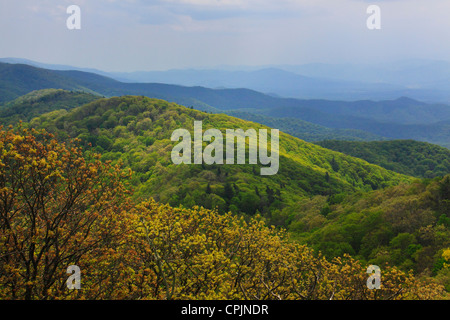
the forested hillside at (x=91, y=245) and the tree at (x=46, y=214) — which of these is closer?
the tree at (x=46, y=214)

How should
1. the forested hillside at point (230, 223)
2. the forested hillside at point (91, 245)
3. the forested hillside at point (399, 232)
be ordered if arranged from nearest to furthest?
the forested hillside at point (91, 245), the forested hillside at point (230, 223), the forested hillside at point (399, 232)

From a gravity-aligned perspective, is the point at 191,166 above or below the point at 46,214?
below

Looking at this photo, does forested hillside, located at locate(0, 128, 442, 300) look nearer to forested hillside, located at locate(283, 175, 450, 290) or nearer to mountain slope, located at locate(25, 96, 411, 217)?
forested hillside, located at locate(283, 175, 450, 290)

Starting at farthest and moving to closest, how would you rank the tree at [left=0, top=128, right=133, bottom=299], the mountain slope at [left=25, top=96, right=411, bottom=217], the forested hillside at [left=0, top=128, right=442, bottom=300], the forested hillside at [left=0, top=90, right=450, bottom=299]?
the mountain slope at [left=25, top=96, right=411, bottom=217] → the forested hillside at [left=0, top=90, right=450, bottom=299] → the forested hillside at [left=0, top=128, right=442, bottom=300] → the tree at [left=0, top=128, right=133, bottom=299]

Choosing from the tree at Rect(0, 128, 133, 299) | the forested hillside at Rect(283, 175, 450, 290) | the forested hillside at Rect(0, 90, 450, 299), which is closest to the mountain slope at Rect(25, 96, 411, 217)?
the forested hillside at Rect(0, 90, 450, 299)

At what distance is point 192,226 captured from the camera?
21.5m

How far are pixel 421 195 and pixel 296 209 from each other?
3798cm

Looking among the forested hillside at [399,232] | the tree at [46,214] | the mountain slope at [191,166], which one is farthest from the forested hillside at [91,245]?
the mountain slope at [191,166]

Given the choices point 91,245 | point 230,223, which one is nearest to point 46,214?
point 91,245

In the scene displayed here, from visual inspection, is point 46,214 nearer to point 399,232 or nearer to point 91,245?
point 91,245

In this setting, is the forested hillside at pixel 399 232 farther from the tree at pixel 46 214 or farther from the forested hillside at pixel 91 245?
the tree at pixel 46 214

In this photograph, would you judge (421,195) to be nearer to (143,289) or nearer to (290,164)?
(143,289)

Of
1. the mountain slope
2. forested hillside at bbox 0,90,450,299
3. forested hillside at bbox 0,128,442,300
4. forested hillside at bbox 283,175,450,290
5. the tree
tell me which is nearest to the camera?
the tree

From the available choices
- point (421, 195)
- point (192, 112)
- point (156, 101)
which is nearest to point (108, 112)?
point (156, 101)
